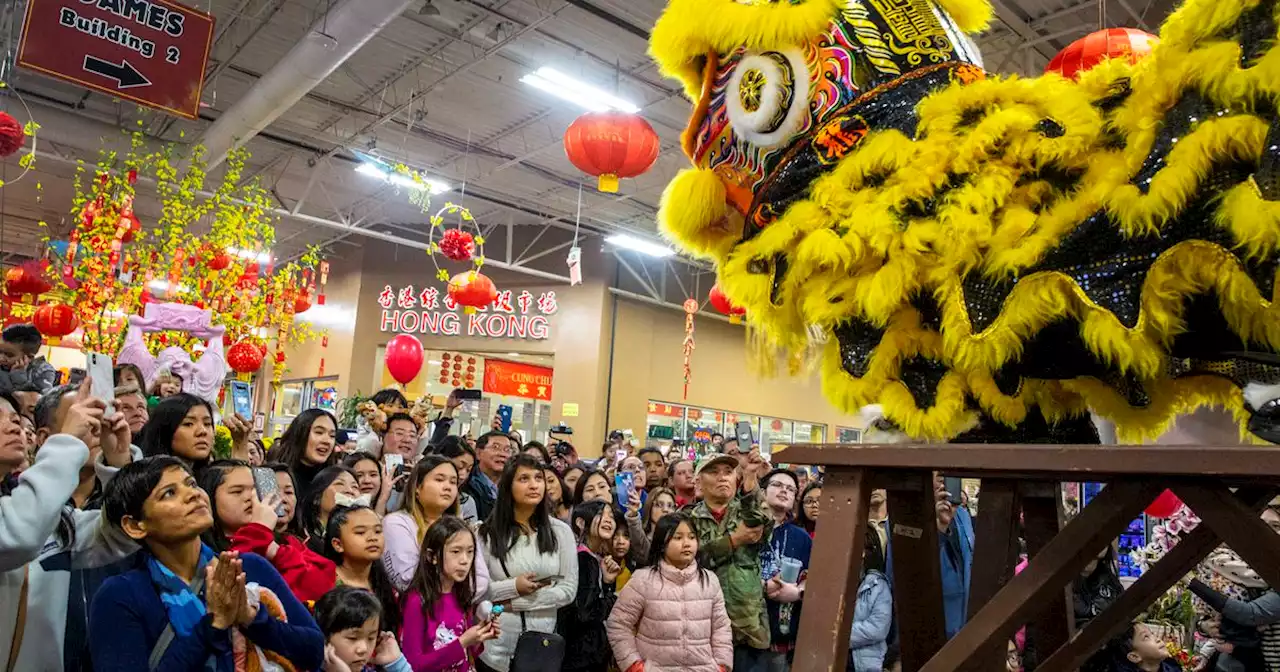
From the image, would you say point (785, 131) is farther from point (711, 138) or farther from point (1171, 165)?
point (1171, 165)

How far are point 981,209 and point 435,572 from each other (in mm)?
1754

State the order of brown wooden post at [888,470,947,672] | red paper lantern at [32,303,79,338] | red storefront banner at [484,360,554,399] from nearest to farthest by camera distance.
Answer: brown wooden post at [888,470,947,672] → red paper lantern at [32,303,79,338] → red storefront banner at [484,360,554,399]

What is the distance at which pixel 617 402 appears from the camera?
12148 mm

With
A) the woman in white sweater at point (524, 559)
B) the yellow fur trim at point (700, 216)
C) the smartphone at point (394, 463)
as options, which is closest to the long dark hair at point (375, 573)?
the woman in white sweater at point (524, 559)

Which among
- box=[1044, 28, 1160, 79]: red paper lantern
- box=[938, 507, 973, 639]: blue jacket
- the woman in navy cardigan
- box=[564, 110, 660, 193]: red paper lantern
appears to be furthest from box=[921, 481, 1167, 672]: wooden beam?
box=[564, 110, 660, 193]: red paper lantern

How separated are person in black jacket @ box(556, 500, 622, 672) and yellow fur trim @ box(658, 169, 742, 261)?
5.34 ft

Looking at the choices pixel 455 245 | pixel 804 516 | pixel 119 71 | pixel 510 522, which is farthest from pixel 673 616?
pixel 455 245

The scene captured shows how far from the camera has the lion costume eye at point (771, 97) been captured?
1.53 metres

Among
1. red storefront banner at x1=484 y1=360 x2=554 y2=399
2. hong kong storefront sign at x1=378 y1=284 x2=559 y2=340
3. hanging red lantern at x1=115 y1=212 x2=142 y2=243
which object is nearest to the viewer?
hanging red lantern at x1=115 y1=212 x2=142 y2=243

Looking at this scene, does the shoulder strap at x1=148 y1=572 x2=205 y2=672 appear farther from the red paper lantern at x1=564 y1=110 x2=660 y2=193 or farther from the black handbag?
the red paper lantern at x1=564 y1=110 x2=660 y2=193

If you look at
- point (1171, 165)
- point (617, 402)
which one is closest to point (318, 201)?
point (617, 402)

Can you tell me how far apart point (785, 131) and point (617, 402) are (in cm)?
1069

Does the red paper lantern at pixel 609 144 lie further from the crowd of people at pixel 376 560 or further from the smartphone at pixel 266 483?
the smartphone at pixel 266 483

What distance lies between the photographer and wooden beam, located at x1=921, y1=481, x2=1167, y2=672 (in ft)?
3.72
